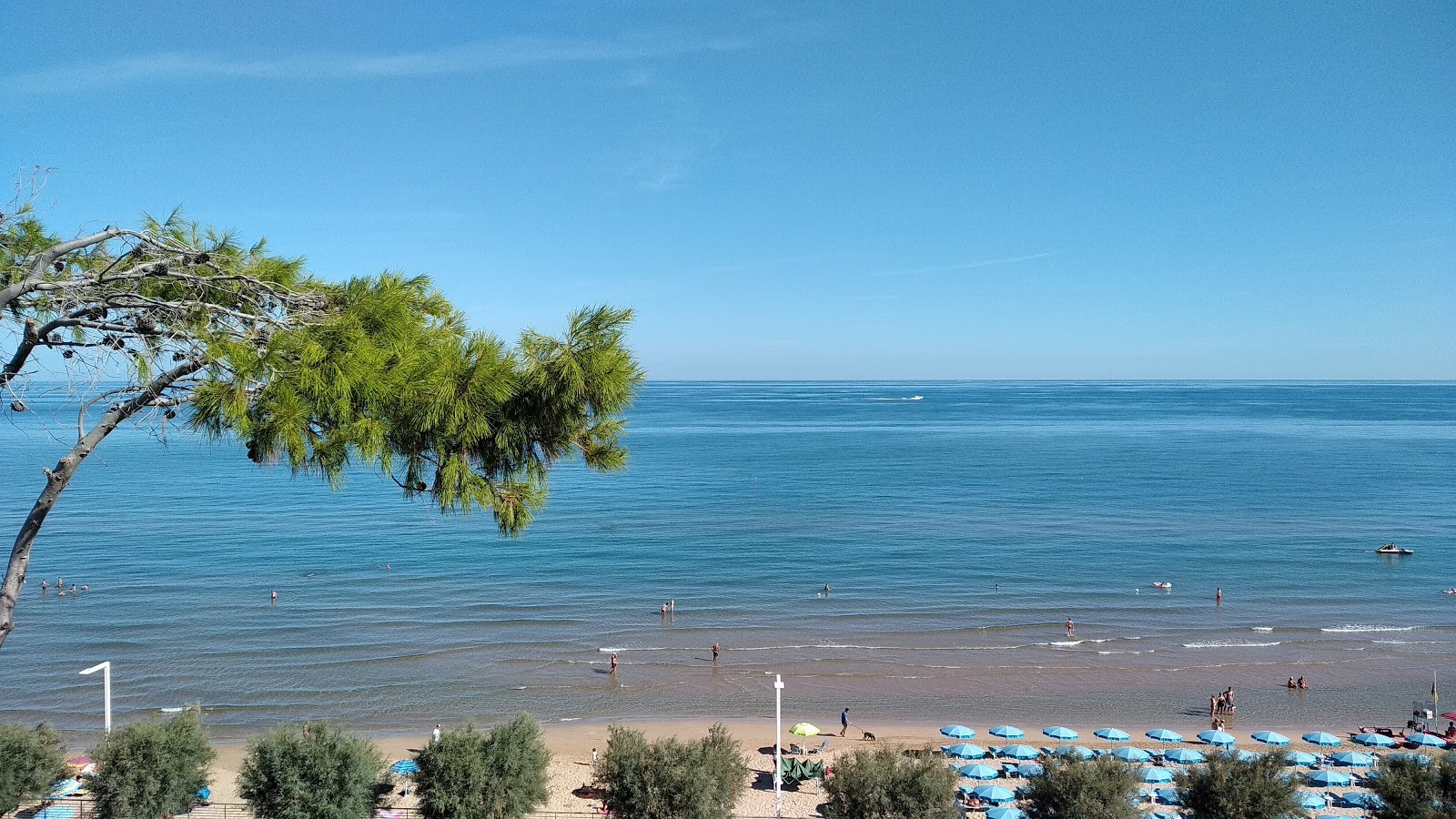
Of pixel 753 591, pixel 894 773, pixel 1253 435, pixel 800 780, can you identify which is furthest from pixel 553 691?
pixel 1253 435

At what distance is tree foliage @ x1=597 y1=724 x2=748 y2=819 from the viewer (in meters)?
13.8

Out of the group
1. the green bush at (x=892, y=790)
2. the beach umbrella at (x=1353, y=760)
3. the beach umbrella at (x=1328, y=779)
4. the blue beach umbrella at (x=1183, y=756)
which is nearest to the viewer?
the green bush at (x=892, y=790)

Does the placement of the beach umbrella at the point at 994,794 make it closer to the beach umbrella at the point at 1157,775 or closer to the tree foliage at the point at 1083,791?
the beach umbrella at the point at 1157,775

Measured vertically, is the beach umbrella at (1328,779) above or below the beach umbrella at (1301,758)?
below

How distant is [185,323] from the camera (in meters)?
5.58

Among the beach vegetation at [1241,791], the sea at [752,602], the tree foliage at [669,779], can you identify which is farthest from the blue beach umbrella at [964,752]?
the tree foliage at [669,779]

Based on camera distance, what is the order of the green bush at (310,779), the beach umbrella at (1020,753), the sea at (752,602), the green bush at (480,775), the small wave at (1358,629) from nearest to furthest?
the green bush at (310,779)
the green bush at (480,775)
the beach umbrella at (1020,753)
the sea at (752,602)
the small wave at (1358,629)

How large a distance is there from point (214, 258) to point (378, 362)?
1.22 meters

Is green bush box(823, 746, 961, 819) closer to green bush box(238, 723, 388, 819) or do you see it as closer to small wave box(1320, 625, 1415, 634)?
green bush box(238, 723, 388, 819)

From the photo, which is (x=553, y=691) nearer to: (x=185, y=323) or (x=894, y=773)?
(x=894, y=773)

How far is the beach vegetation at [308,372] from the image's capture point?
→ 17.1 feet

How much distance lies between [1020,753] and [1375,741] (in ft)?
31.1

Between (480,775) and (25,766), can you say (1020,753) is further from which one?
(25,766)

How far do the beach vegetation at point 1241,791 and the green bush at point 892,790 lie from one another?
13.1ft
